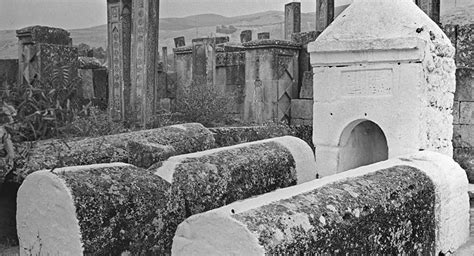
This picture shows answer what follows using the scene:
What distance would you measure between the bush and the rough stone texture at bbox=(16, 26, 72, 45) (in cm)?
228

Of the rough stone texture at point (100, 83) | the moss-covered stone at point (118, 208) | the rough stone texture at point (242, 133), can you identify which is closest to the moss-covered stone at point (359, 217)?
the moss-covered stone at point (118, 208)

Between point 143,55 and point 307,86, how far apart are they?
11.2 feet

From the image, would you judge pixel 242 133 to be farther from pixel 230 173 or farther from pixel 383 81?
pixel 230 173

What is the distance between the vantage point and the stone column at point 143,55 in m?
9.56

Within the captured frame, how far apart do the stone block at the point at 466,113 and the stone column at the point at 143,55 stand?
4.55 meters

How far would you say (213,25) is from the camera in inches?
3169

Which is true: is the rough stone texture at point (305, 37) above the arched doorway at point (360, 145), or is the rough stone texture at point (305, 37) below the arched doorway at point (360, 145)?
above

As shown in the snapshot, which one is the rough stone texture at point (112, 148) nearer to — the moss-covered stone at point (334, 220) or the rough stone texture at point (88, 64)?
the moss-covered stone at point (334, 220)

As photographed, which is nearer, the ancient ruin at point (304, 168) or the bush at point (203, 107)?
the ancient ruin at point (304, 168)

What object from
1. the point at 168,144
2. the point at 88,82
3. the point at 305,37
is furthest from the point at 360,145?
the point at 88,82

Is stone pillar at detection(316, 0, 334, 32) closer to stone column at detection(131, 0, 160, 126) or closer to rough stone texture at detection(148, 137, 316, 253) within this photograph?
stone column at detection(131, 0, 160, 126)

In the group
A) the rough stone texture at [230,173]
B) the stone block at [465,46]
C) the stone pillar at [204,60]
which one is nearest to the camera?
the rough stone texture at [230,173]

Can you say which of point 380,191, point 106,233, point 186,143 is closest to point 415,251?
point 380,191

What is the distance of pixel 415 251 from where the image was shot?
12.9 ft
